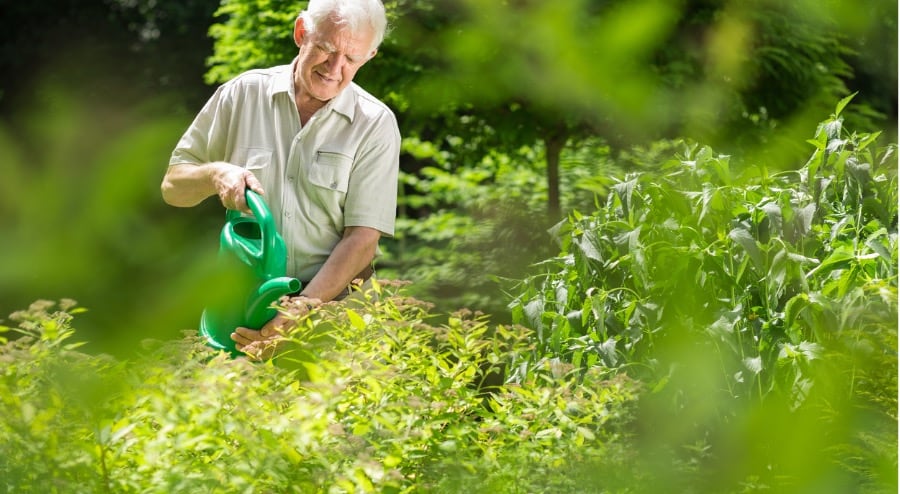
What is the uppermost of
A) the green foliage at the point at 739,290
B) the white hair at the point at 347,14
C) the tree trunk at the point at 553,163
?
the white hair at the point at 347,14

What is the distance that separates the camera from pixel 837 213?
6.99ft

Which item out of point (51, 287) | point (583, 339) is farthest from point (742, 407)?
point (51, 287)

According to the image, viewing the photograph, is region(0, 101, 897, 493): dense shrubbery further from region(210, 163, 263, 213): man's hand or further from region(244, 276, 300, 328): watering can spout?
region(210, 163, 263, 213): man's hand

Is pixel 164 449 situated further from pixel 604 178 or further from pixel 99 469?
pixel 604 178

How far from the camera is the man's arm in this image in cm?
205

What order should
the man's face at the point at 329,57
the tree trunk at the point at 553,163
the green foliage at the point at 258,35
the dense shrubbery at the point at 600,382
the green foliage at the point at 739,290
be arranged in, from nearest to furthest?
the dense shrubbery at the point at 600,382, the green foliage at the point at 739,290, the man's face at the point at 329,57, the green foliage at the point at 258,35, the tree trunk at the point at 553,163

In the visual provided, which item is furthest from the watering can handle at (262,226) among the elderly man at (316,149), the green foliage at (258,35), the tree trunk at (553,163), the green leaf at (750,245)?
the tree trunk at (553,163)

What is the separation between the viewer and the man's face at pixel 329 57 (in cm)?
213

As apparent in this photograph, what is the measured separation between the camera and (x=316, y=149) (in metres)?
2.22

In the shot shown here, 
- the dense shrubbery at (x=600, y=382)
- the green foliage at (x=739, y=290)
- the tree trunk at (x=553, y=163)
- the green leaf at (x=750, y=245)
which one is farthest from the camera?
the tree trunk at (x=553, y=163)

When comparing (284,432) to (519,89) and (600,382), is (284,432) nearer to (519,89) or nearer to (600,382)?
(600,382)

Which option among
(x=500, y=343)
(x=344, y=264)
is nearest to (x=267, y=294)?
(x=344, y=264)

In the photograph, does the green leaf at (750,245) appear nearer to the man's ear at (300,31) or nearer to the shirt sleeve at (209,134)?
the man's ear at (300,31)

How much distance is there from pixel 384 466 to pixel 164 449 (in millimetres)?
299
